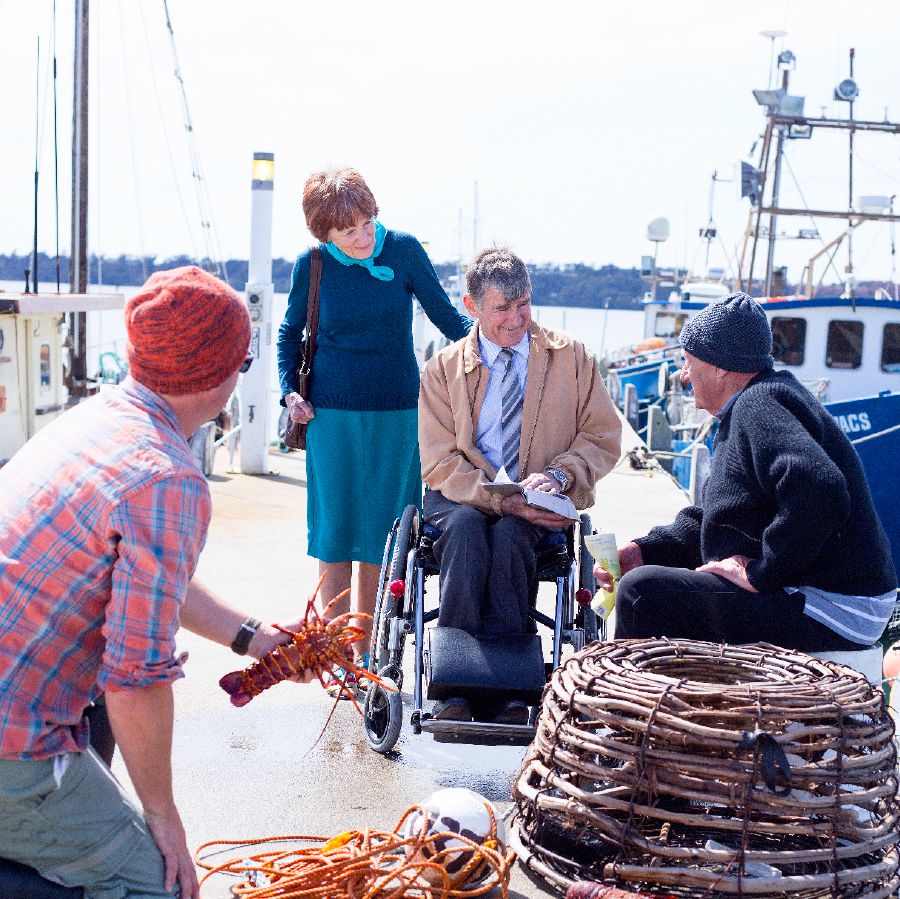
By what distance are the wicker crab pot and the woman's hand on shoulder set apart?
7.14ft

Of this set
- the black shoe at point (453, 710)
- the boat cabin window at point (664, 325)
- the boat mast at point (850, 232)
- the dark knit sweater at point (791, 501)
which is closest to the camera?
the dark knit sweater at point (791, 501)

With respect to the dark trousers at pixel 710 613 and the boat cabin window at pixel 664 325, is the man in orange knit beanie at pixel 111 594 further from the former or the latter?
the boat cabin window at pixel 664 325

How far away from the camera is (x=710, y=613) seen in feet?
12.4

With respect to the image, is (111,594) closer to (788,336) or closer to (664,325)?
(788,336)

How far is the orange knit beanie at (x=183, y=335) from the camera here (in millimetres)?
2512

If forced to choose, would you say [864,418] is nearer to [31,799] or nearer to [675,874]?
[675,874]

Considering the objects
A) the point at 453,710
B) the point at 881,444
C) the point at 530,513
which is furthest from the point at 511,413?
the point at 881,444

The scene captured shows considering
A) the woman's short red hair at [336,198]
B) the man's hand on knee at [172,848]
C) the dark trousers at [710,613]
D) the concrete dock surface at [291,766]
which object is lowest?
the concrete dock surface at [291,766]

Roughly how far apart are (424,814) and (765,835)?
0.93m

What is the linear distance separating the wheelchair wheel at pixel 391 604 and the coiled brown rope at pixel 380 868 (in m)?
0.95

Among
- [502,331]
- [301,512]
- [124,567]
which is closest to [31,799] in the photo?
[124,567]

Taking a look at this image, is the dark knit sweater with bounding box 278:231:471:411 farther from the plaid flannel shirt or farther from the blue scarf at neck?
the plaid flannel shirt

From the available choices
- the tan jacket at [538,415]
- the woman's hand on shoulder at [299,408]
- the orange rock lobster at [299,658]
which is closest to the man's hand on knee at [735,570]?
the tan jacket at [538,415]

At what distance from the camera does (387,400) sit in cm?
529
